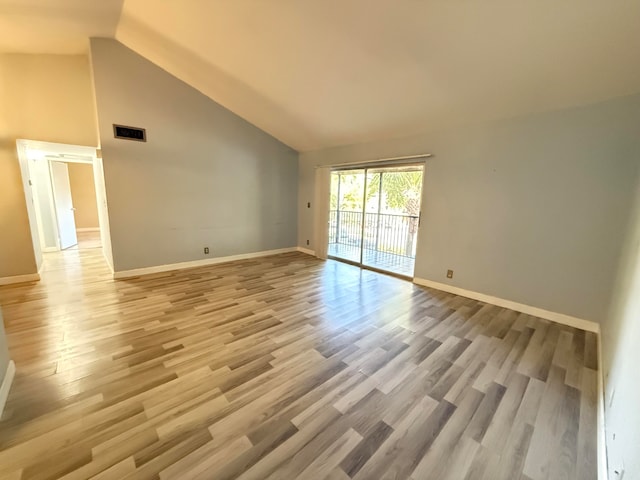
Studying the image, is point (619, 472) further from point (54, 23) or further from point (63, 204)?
point (63, 204)

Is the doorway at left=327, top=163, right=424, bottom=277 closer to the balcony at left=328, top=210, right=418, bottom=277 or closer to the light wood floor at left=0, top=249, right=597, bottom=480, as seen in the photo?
the balcony at left=328, top=210, right=418, bottom=277

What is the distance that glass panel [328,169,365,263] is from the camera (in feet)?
19.2

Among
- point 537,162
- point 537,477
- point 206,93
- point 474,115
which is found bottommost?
point 537,477

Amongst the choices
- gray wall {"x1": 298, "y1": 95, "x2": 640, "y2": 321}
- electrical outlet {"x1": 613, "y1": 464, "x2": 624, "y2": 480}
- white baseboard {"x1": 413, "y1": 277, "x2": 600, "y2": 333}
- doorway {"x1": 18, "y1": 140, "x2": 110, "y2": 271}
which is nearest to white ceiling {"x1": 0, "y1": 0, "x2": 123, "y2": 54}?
doorway {"x1": 18, "y1": 140, "x2": 110, "y2": 271}

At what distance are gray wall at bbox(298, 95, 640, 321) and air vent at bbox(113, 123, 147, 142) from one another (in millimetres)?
4106

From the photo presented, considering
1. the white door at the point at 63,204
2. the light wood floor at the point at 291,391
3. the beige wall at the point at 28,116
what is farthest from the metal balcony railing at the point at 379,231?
the white door at the point at 63,204

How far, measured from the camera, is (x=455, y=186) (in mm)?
3566

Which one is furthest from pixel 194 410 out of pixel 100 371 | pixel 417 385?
pixel 417 385

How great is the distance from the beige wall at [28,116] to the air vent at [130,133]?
0.53 meters

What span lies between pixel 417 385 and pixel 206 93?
16.7 ft

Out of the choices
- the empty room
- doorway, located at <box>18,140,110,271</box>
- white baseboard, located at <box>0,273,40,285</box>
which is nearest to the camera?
the empty room

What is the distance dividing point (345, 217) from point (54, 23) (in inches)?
217

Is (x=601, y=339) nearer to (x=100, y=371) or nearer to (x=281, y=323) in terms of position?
(x=281, y=323)

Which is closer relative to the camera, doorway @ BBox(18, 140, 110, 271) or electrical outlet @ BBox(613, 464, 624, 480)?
electrical outlet @ BBox(613, 464, 624, 480)
